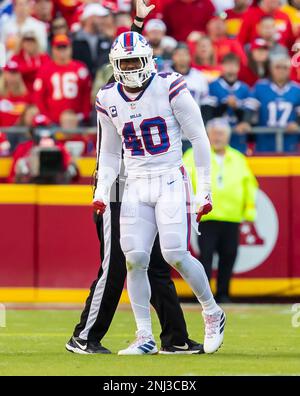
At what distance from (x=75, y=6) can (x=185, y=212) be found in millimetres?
8873

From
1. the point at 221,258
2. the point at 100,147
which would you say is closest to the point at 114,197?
the point at 100,147

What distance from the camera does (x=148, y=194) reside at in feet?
25.0

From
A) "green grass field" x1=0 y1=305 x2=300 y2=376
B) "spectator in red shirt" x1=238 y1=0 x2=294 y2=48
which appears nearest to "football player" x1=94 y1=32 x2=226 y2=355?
"green grass field" x1=0 y1=305 x2=300 y2=376

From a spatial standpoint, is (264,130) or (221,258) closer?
(221,258)

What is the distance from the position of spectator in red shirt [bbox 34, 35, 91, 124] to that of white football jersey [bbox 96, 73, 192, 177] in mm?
→ 6199

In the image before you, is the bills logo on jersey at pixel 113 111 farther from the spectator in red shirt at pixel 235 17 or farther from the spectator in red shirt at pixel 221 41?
the spectator in red shirt at pixel 235 17

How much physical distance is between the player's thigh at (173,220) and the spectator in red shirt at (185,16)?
810cm

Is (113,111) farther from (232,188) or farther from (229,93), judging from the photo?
(229,93)

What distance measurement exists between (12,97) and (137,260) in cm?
673

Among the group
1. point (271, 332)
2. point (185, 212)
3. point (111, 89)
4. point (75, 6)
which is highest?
point (75, 6)

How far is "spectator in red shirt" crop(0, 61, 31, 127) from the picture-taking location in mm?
13805

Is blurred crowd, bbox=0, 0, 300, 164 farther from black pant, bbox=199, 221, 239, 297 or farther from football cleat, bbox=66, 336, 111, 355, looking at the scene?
football cleat, bbox=66, 336, 111, 355

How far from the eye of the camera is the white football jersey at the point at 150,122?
7.59m
